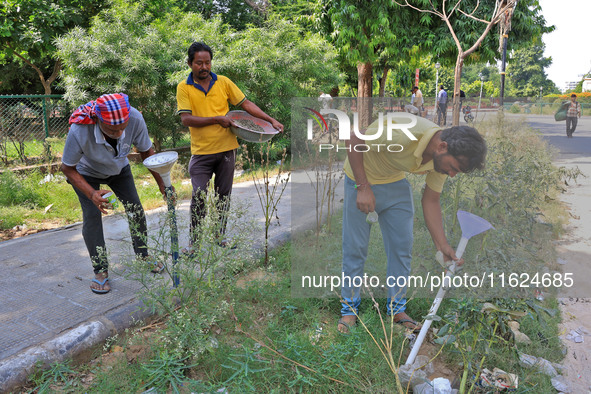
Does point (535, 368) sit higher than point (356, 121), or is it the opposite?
point (356, 121)

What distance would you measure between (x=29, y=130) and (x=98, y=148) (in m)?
5.78

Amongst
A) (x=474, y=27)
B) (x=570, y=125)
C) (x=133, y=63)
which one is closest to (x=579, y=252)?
(x=570, y=125)

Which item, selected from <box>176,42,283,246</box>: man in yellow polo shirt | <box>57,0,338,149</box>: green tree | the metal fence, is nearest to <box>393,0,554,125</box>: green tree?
<box>57,0,338,149</box>: green tree

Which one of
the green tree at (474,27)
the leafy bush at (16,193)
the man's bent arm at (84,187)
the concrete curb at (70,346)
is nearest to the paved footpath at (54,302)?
the concrete curb at (70,346)

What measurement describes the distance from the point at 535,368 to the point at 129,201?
2.90 metres

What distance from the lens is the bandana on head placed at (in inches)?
108

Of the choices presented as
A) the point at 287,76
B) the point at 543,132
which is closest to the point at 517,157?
the point at 543,132

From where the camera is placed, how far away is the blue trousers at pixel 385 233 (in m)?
2.67

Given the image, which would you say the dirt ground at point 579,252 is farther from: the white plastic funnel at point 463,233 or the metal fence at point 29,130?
the metal fence at point 29,130

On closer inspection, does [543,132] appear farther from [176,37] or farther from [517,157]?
[176,37]

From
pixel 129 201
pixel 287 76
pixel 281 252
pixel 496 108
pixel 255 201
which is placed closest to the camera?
pixel 496 108

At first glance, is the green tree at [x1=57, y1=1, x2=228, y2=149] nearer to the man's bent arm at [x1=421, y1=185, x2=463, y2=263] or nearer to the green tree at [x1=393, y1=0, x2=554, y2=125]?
the green tree at [x1=393, y1=0, x2=554, y2=125]

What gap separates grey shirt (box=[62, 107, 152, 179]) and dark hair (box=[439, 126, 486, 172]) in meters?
1.99

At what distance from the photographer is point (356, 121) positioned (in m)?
2.56
